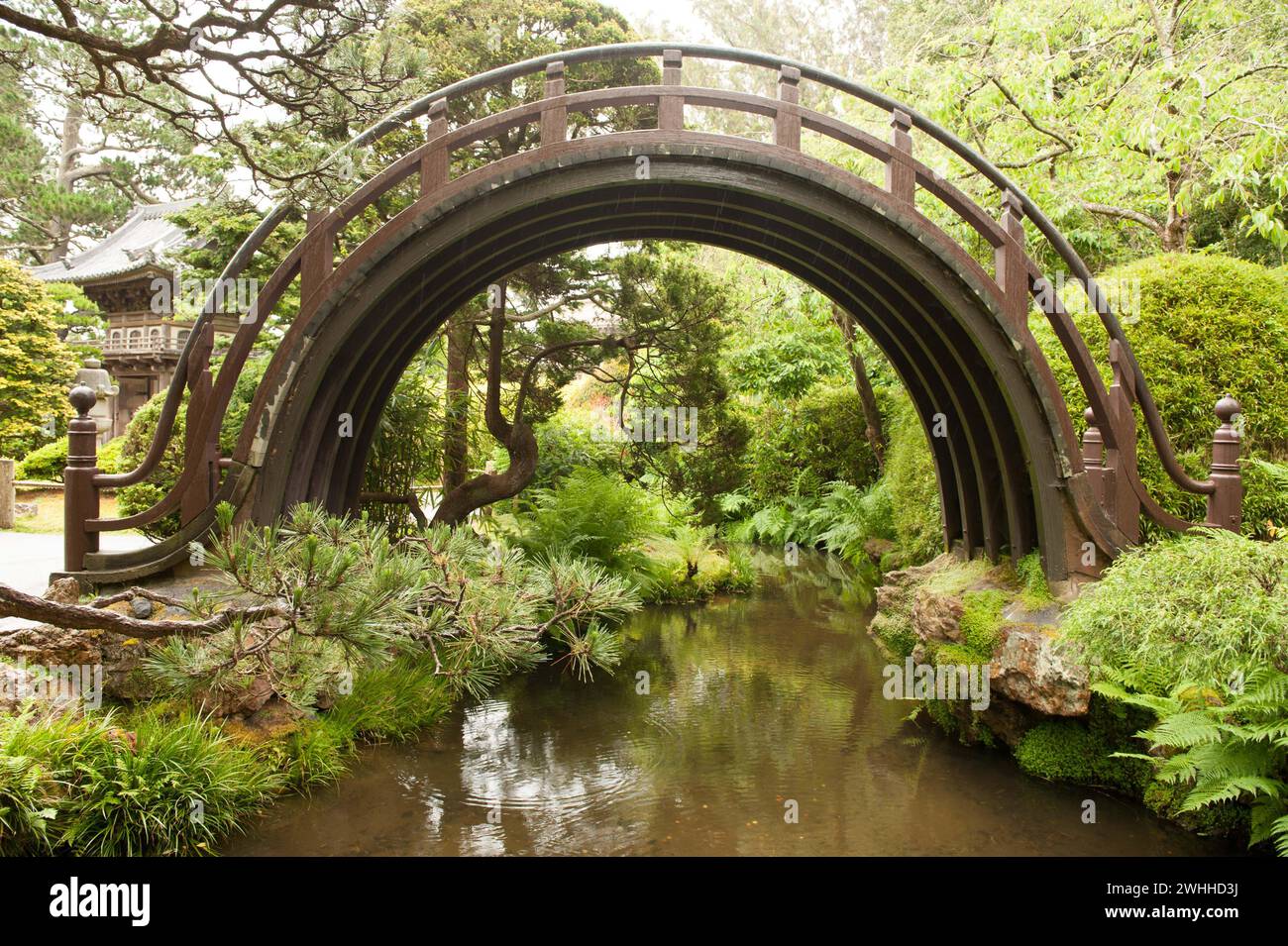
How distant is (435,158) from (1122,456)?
539 cm

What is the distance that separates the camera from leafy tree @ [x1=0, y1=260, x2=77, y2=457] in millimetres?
14969

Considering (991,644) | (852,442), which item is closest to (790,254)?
(991,644)

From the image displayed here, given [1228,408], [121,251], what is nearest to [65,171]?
[121,251]

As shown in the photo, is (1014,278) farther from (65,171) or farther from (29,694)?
(65,171)

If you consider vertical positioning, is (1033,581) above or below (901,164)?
below

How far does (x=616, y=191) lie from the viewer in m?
6.75

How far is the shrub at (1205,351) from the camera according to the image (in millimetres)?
7227

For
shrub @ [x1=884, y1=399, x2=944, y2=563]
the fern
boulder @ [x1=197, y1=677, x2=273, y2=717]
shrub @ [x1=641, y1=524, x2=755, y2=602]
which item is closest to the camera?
the fern

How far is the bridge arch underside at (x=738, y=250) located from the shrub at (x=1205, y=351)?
1194 mm

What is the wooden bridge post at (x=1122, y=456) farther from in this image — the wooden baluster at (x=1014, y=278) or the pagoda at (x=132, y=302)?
the pagoda at (x=132, y=302)

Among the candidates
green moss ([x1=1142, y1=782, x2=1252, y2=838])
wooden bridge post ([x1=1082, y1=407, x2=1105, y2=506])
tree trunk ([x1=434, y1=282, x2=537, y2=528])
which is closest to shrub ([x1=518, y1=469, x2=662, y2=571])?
tree trunk ([x1=434, y1=282, x2=537, y2=528])

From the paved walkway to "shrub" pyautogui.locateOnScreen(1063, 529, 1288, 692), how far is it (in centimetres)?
728

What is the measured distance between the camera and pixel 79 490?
5.88m

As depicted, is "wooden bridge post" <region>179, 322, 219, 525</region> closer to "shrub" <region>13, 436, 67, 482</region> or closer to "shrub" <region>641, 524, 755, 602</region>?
"shrub" <region>641, 524, 755, 602</region>
